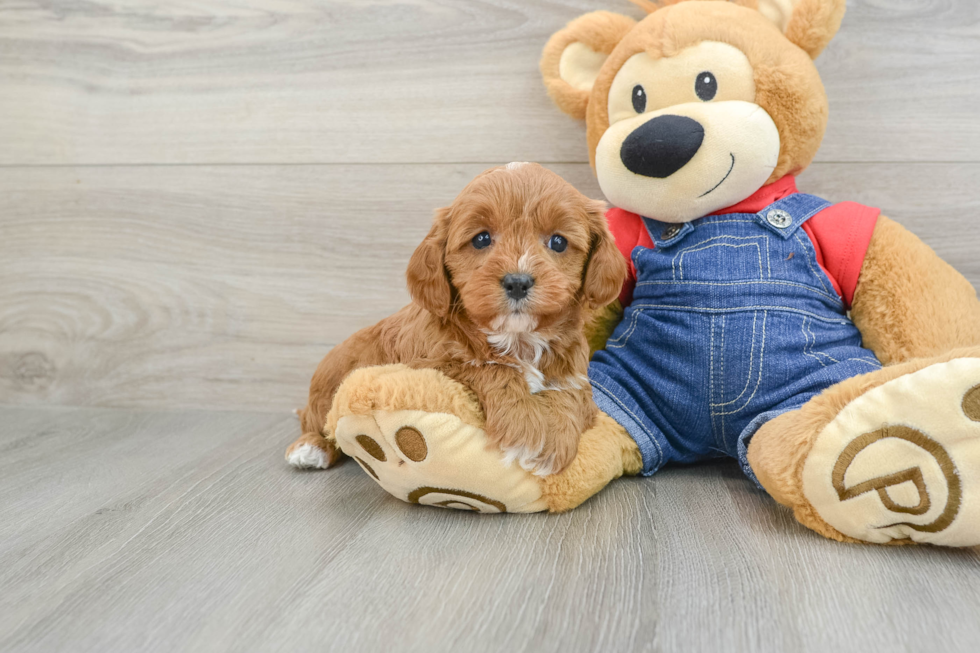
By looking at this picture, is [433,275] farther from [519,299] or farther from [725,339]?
[725,339]

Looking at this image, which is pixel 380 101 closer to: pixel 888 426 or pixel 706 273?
pixel 706 273

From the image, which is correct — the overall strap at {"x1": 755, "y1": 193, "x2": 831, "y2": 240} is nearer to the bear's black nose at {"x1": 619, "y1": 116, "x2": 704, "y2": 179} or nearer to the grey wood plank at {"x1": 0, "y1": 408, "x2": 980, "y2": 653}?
the bear's black nose at {"x1": 619, "y1": 116, "x2": 704, "y2": 179}

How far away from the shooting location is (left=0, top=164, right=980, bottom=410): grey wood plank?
166 cm

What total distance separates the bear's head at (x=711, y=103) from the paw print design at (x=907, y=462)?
0.46 meters

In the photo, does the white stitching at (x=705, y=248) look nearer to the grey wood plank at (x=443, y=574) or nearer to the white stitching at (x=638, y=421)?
the white stitching at (x=638, y=421)

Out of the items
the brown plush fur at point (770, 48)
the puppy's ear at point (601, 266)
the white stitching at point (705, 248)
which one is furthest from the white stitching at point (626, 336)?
the brown plush fur at point (770, 48)

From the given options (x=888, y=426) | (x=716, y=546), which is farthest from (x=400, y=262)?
(x=888, y=426)

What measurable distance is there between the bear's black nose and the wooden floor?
0.39 meters

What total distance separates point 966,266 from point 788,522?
0.84m

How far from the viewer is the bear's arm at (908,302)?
3.74ft

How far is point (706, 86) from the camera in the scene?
1.18 metres

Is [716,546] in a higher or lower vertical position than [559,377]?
lower

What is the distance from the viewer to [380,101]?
1.62 metres

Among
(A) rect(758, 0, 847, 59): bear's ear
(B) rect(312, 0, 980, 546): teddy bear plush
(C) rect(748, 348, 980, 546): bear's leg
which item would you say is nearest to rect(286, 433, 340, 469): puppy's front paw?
(B) rect(312, 0, 980, 546): teddy bear plush
